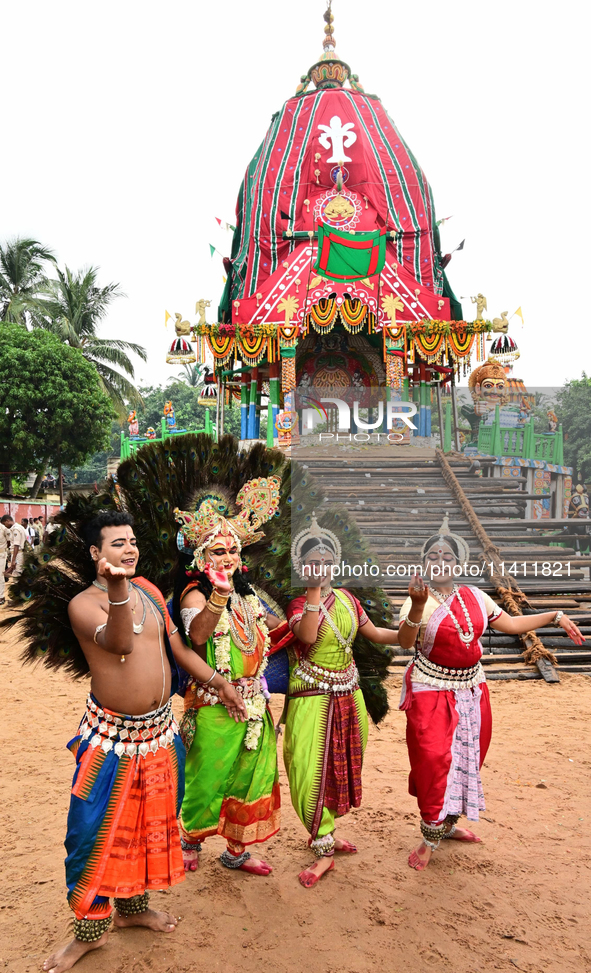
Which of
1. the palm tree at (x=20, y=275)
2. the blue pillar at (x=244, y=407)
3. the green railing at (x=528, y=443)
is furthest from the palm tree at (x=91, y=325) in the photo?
the green railing at (x=528, y=443)

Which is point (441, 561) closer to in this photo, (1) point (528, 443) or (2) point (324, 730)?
(2) point (324, 730)

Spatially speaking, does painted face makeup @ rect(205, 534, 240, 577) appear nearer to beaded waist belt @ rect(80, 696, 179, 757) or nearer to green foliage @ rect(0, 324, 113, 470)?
beaded waist belt @ rect(80, 696, 179, 757)

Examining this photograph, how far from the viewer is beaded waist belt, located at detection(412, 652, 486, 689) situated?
11.1 ft

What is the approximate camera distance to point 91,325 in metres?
26.2

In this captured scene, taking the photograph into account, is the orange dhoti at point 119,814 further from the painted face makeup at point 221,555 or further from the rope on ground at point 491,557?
the rope on ground at point 491,557

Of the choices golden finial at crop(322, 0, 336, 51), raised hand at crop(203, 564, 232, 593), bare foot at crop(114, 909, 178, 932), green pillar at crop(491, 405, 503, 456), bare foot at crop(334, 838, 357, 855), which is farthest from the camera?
golden finial at crop(322, 0, 336, 51)

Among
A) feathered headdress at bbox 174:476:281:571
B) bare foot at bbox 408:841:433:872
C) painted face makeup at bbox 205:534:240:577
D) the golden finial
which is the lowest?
bare foot at bbox 408:841:433:872

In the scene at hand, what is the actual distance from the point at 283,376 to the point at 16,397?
30.7 feet

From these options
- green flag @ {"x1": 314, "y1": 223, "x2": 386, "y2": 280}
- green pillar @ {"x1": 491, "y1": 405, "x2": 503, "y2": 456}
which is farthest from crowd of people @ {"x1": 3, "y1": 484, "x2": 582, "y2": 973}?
green flag @ {"x1": 314, "y1": 223, "x2": 386, "y2": 280}

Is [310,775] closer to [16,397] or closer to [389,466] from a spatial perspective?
[389,466]

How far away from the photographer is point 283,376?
583 inches

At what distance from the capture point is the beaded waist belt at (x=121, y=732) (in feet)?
8.50

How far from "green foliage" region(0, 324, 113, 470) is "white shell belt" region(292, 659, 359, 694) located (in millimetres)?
18390

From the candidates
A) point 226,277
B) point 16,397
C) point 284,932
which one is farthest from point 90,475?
point 284,932
